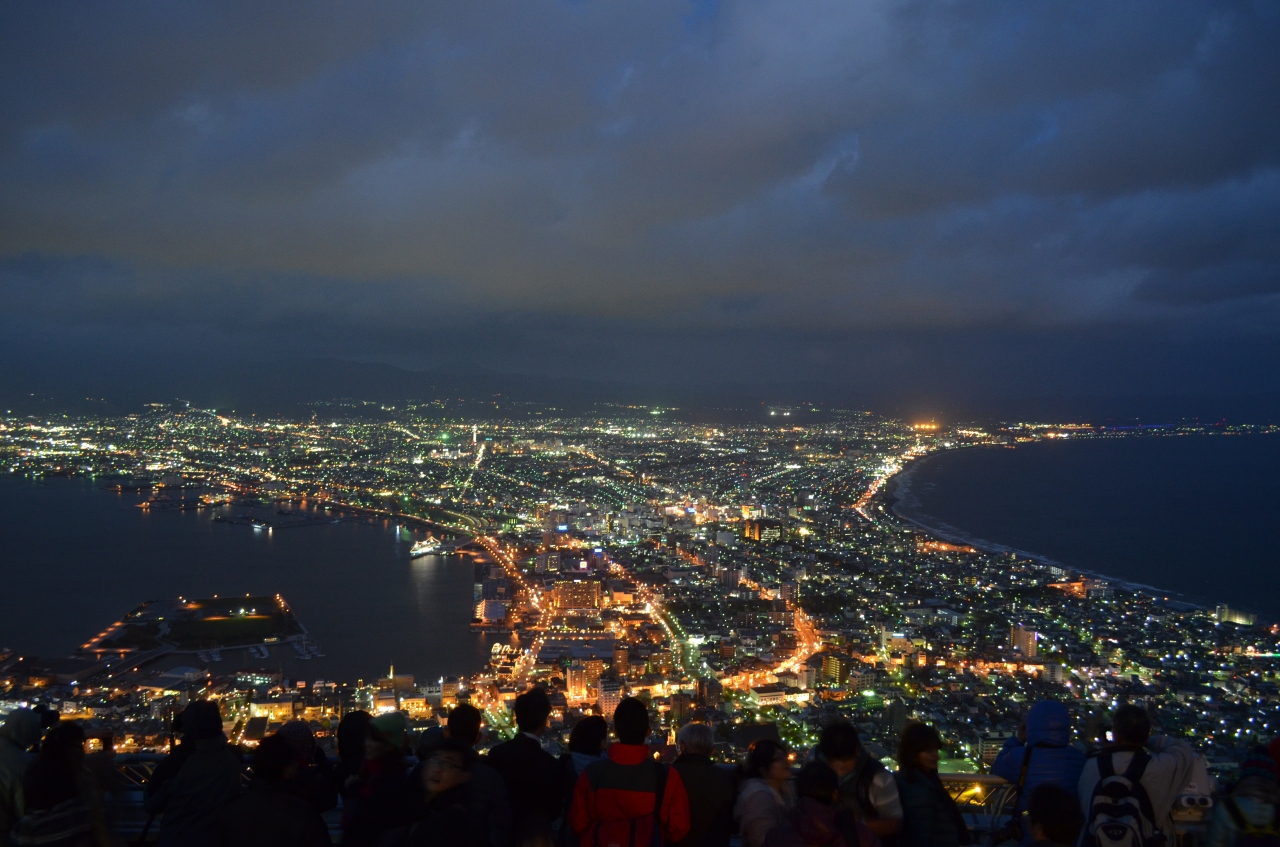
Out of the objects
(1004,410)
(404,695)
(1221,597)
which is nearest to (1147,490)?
(1221,597)

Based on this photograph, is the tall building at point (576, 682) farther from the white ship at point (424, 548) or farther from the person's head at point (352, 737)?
the white ship at point (424, 548)

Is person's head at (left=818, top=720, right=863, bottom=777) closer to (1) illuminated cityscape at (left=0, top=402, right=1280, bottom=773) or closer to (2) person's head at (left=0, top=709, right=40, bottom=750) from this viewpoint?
(1) illuminated cityscape at (left=0, top=402, right=1280, bottom=773)

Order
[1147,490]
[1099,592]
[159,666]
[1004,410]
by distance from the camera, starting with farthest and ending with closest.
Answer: [1004,410]
[1147,490]
[1099,592]
[159,666]

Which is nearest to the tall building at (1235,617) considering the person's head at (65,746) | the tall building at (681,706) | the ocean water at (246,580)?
the tall building at (681,706)

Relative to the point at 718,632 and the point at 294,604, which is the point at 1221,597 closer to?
the point at 718,632

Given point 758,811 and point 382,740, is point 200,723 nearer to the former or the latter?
point 382,740

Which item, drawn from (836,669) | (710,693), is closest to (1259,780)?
(710,693)
